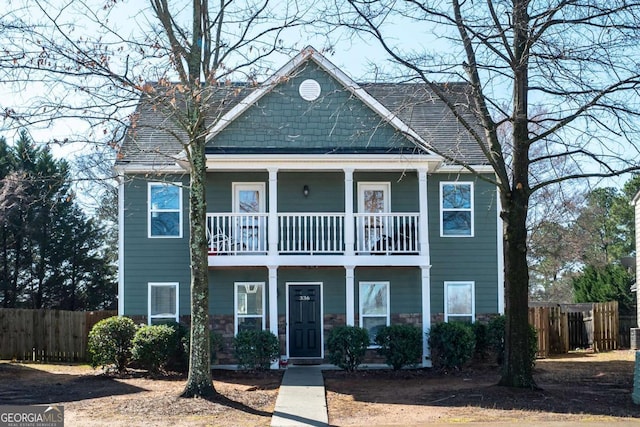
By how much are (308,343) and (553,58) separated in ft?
32.4

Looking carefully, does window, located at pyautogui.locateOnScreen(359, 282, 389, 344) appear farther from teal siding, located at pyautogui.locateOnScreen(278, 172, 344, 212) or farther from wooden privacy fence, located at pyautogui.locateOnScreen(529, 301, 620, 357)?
wooden privacy fence, located at pyautogui.locateOnScreen(529, 301, 620, 357)

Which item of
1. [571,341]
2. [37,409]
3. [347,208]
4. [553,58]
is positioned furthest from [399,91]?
[37,409]

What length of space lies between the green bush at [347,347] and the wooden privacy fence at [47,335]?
373 inches

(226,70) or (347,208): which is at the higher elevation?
(226,70)

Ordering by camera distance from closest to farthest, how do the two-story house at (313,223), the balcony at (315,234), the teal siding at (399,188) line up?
the two-story house at (313,223)
the balcony at (315,234)
the teal siding at (399,188)

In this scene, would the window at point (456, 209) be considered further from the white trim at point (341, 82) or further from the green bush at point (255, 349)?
the green bush at point (255, 349)

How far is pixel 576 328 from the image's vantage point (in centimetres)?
2578

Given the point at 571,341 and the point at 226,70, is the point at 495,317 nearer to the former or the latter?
the point at 571,341

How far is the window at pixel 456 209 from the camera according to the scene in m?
20.4

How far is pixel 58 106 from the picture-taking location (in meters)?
11.4

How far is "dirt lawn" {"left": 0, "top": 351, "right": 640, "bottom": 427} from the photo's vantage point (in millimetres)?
11883

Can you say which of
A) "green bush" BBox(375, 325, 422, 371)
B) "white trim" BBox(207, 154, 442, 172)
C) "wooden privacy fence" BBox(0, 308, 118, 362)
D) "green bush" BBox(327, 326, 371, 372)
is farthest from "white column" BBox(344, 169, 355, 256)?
"wooden privacy fence" BBox(0, 308, 118, 362)

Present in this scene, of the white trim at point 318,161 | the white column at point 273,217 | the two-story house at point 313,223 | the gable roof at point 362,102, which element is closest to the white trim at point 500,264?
the two-story house at point 313,223

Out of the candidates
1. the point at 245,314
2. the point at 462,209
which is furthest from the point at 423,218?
the point at 245,314
